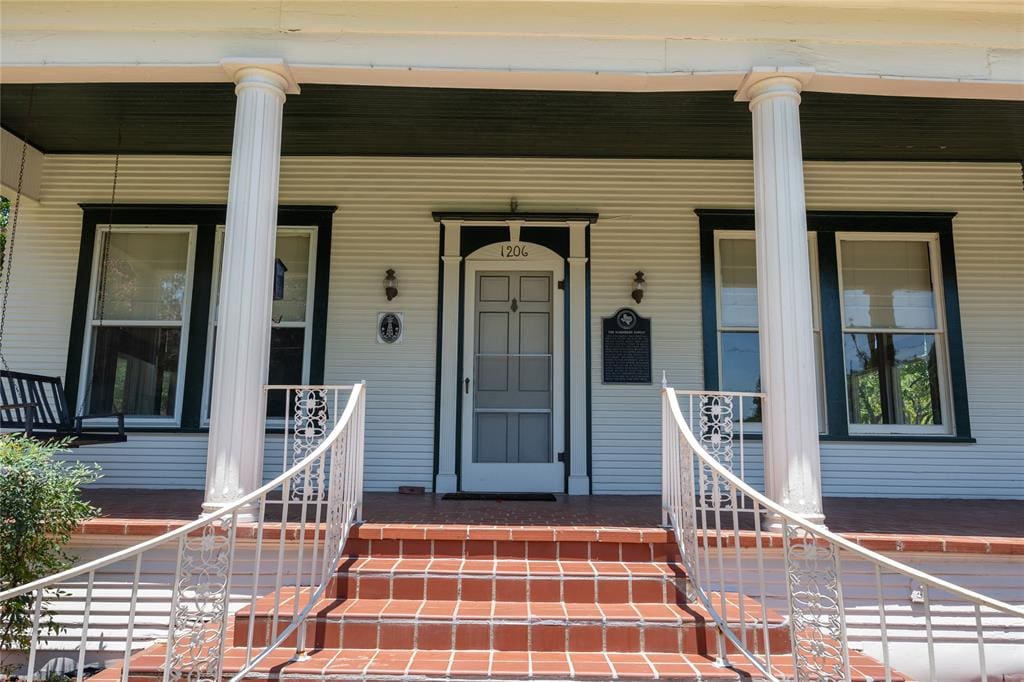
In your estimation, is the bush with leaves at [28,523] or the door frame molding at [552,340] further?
the door frame molding at [552,340]

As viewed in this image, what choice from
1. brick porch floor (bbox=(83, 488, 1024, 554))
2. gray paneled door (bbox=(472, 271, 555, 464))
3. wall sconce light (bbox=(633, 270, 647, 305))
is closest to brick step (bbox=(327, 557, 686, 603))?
brick porch floor (bbox=(83, 488, 1024, 554))

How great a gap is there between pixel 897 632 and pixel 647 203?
4.10 m

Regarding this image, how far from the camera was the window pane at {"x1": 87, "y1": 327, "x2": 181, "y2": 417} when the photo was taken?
6387mm

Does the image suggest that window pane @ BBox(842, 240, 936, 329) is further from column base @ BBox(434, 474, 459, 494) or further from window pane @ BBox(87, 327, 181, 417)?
window pane @ BBox(87, 327, 181, 417)

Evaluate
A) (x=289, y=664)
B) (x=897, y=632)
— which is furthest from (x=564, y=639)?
(x=897, y=632)

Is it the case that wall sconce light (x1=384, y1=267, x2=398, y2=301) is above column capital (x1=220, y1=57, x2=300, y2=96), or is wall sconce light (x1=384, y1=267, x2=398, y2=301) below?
below

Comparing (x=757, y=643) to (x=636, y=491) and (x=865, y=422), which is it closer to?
(x=636, y=491)

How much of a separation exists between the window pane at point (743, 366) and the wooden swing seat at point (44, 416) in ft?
17.0

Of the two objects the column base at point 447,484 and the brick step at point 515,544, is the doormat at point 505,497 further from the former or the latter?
the brick step at point 515,544

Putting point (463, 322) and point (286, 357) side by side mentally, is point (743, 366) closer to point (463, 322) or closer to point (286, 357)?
point (463, 322)

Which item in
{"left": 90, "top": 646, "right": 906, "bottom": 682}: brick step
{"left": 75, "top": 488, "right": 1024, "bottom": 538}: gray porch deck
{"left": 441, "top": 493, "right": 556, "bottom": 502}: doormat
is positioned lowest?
{"left": 90, "top": 646, "right": 906, "bottom": 682}: brick step

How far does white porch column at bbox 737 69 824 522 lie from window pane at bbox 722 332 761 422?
87.6 inches

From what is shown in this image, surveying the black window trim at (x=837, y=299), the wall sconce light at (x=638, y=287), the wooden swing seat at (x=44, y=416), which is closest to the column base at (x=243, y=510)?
the wooden swing seat at (x=44, y=416)

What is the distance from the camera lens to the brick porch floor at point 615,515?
4.08m
